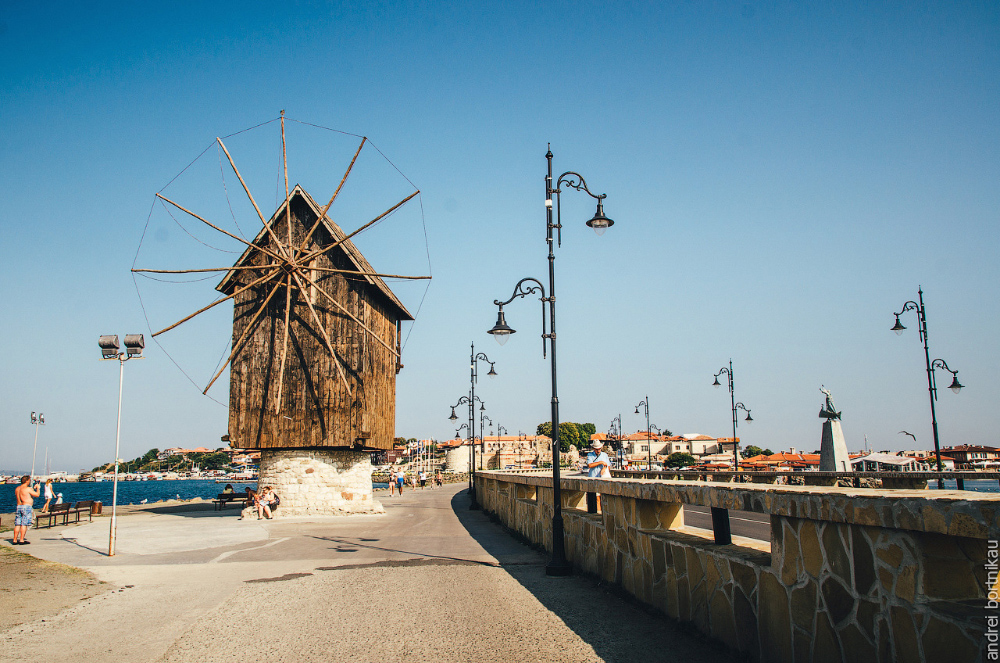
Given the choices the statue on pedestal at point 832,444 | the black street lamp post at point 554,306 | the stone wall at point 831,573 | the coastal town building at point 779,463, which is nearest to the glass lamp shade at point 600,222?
the black street lamp post at point 554,306

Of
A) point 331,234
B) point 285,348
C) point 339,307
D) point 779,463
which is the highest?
point 331,234

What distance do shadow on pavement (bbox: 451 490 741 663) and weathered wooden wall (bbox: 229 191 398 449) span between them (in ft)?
46.0

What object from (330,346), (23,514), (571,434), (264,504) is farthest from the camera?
(571,434)

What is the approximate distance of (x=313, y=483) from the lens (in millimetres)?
24062

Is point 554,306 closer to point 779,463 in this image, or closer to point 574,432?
point 779,463

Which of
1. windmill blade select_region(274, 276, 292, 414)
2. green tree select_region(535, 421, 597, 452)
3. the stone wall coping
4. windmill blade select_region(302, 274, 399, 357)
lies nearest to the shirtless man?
windmill blade select_region(274, 276, 292, 414)

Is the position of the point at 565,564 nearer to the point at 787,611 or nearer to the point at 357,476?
the point at 787,611

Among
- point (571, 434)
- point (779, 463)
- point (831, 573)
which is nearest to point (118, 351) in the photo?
point (831, 573)

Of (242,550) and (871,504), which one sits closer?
(871,504)

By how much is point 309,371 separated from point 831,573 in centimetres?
2183

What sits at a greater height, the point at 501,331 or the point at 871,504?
the point at 501,331

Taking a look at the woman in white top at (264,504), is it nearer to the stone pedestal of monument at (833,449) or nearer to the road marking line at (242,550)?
the road marking line at (242,550)

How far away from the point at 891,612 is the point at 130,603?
906cm

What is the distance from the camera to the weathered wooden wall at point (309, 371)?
2350 centimetres
